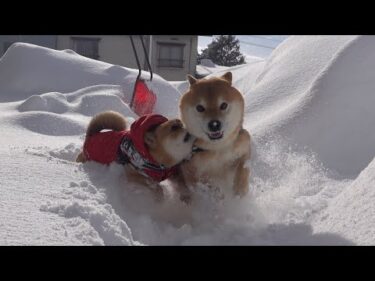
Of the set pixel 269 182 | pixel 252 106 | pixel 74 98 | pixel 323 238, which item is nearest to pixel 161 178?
pixel 269 182

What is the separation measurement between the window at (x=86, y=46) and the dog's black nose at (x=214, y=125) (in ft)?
45.1

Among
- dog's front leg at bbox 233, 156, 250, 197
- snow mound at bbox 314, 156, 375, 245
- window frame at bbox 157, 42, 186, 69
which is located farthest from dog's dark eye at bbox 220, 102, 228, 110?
A: window frame at bbox 157, 42, 186, 69

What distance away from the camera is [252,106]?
14.0 feet

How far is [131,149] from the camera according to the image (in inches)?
101

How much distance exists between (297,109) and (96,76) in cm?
438

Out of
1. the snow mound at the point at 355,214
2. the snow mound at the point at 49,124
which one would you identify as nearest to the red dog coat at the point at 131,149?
the snow mound at the point at 355,214

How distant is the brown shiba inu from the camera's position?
88.3 inches

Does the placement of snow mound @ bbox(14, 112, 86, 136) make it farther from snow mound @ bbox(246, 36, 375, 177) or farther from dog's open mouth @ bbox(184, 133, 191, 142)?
dog's open mouth @ bbox(184, 133, 191, 142)

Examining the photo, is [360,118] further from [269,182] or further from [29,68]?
[29,68]

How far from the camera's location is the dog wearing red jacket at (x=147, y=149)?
2.40 meters

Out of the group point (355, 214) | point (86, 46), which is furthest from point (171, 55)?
point (355, 214)

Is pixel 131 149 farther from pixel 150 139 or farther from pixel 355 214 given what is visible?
pixel 355 214

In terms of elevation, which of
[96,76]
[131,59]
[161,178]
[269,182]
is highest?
[161,178]

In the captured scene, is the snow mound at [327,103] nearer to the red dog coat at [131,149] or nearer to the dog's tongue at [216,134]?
the dog's tongue at [216,134]
